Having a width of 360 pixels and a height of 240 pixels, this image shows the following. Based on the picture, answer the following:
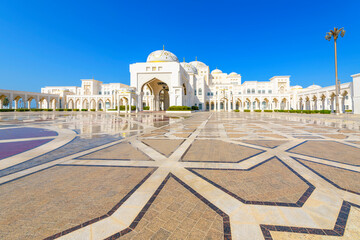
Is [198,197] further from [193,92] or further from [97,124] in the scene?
[193,92]

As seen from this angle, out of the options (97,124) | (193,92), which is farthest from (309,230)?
(193,92)

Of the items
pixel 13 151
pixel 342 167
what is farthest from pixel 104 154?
pixel 342 167

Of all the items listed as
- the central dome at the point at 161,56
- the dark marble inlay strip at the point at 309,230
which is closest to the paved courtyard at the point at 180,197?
the dark marble inlay strip at the point at 309,230

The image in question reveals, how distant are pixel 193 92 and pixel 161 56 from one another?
17611mm

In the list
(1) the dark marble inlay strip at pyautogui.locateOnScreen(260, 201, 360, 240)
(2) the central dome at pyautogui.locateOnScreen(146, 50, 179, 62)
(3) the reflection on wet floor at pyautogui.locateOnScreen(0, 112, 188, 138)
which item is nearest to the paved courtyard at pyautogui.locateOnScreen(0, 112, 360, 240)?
(1) the dark marble inlay strip at pyautogui.locateOnScreen(260, 201, 360, 240)

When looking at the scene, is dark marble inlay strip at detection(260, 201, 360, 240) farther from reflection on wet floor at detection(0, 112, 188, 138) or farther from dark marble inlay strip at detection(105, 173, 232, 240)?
reflection on wet floor at detection(0, 112, 188, 138)

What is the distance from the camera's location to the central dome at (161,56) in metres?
39.9

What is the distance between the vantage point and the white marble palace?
3578cm

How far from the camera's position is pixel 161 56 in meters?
40.4

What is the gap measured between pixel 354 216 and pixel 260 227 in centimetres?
113

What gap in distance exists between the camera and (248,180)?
2.79 meters

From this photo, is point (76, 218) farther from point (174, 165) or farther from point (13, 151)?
point (13, 151)

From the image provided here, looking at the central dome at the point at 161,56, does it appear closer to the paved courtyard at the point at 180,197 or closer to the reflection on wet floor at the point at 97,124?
the reflection on wet floor at the point at 97,124

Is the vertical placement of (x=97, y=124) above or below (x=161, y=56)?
below
